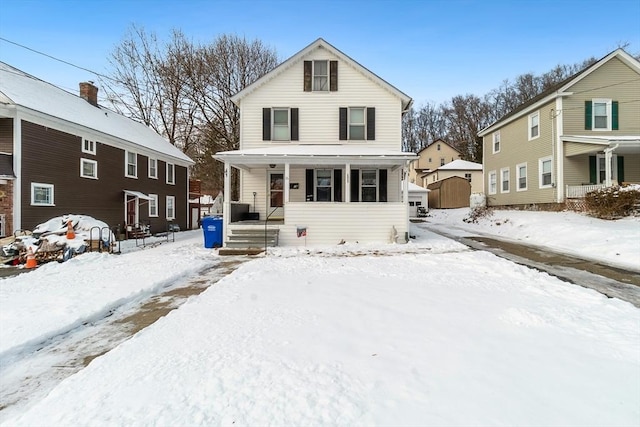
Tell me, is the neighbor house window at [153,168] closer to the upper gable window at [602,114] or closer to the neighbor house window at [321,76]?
the neighbor house window at [321,76]

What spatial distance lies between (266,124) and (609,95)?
55.8ft

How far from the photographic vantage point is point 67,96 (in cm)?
1697

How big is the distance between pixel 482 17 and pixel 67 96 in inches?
830

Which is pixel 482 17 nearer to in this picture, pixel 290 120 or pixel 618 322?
pixel 290 120

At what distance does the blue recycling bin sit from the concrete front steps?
65cm

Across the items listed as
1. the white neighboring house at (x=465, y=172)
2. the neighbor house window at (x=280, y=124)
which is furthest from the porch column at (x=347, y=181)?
the white neighboring house at (x=465, y=172)

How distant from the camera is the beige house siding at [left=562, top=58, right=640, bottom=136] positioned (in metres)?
16.5

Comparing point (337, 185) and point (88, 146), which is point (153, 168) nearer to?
point (88, 146)

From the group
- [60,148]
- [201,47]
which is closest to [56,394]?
[60,148]

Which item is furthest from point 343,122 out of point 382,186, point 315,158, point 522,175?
point 522,175

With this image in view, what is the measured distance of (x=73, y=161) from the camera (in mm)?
14461

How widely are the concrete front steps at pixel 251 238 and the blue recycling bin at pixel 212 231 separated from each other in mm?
647

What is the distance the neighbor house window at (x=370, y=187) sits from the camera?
14.8 meters

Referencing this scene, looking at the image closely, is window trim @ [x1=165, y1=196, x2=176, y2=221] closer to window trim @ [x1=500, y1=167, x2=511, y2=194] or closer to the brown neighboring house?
the brown neighboring house
